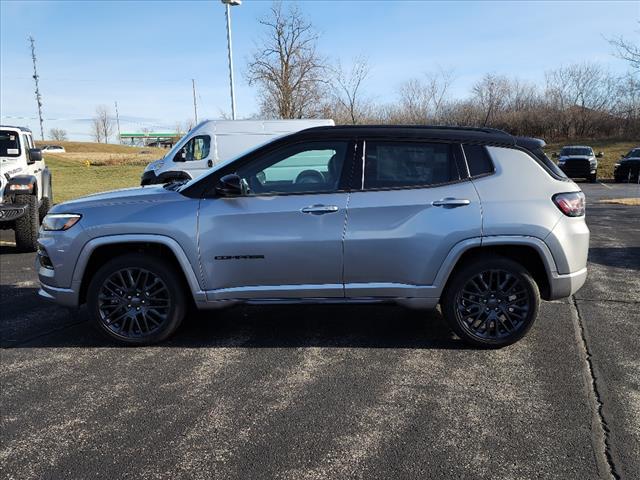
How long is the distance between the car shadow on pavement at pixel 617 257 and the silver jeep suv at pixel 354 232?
3.69m

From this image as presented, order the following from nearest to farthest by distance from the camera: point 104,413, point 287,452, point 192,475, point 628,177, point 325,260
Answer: point 192,475
point 287,452
point 104,413
point 325,260
point 628,177

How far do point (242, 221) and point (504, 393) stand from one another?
2302 mm

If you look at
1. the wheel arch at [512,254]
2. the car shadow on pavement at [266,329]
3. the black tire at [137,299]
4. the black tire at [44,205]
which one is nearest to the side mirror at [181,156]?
the black tire at [44,205]

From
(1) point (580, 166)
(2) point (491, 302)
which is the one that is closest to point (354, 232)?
(2) point (491, 302)

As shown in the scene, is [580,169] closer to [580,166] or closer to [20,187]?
[580,166]

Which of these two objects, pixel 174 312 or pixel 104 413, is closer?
pixel 104 413

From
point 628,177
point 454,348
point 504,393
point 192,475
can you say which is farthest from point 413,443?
point 628,177

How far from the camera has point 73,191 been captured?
63.7 ft

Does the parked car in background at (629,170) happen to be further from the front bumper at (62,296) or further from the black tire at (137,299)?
the front bumper at (62,296)

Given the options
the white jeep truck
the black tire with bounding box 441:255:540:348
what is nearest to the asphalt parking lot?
the black tire with bounding box 441:255:540:348

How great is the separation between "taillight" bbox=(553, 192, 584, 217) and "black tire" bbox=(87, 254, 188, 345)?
10.3 ft

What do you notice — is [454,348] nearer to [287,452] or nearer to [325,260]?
[325,260]

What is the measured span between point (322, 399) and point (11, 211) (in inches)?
285

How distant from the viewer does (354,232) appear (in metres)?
4.20
